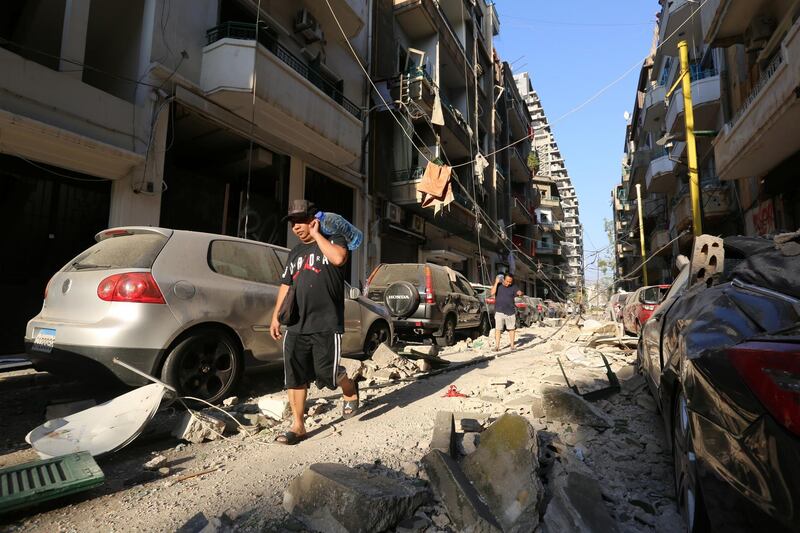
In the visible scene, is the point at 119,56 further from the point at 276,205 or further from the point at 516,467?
the point at 516,467

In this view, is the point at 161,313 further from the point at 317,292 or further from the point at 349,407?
the point at 349,407

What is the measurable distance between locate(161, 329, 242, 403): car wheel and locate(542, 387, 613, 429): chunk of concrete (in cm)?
297

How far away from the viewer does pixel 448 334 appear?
9.60 metres

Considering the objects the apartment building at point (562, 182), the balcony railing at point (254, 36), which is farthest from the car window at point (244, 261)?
the apartment building at point (562, 182)

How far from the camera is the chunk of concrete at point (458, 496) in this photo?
1930 millimetres

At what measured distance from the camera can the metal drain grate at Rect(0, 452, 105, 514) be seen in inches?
80.0

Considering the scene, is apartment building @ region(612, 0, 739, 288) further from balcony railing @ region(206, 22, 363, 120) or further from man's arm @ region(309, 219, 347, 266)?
man's arm @ region(309, 219, 347, 266)

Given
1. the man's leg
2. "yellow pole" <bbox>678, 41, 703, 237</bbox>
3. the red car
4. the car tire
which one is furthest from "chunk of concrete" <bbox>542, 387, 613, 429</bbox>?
"yellow pole" <bbox>678, 41, 703, 237</bbox>

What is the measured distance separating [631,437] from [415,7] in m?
17.5

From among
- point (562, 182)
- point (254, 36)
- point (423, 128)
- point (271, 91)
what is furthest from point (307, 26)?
point (562, 182)

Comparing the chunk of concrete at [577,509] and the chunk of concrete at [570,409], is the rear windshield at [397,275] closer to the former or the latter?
the chunk of concrete at [570,409]

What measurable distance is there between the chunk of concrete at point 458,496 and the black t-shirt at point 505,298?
7.00 m

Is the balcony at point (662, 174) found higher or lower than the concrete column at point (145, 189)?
higher

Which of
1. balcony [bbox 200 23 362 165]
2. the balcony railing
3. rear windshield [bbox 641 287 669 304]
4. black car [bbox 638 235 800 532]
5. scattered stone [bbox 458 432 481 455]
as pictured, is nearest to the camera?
black car [bbox 638 235 800 532]
